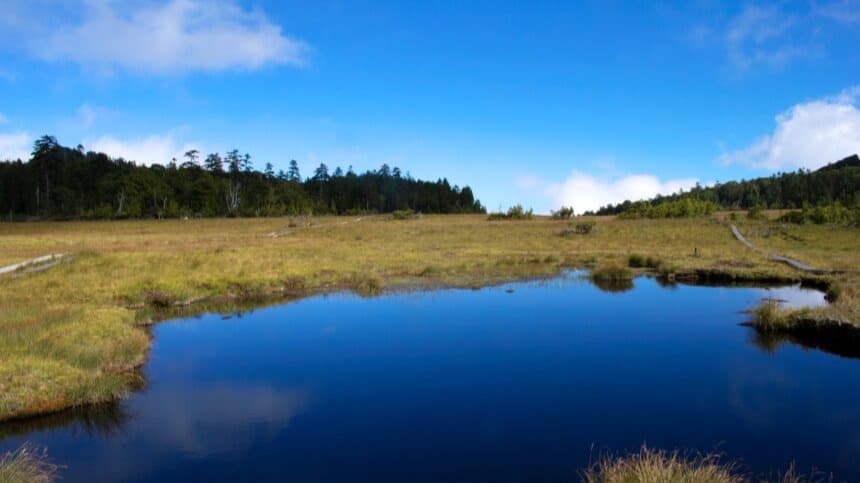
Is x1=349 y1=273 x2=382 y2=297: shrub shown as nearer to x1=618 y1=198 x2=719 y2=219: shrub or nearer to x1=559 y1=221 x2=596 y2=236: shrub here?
x1=559 y1=221 x2=596 y2=236: shrub

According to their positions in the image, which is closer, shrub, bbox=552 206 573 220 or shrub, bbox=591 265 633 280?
shrub, bbox=591 265 633 280

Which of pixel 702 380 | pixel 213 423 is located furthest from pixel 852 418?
pixel 213 423

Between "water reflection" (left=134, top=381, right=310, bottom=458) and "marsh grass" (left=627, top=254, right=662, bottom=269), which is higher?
"marsh grass" (left=627, top=254, right=662, bottom=269)

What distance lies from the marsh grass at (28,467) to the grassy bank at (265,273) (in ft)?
9.40

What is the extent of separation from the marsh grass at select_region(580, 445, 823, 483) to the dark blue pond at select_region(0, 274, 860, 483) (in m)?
0.55

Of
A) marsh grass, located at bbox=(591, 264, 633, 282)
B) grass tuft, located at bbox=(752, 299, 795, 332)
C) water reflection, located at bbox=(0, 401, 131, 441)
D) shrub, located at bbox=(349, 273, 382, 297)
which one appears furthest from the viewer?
marsh grass, located at bbox=(591, 264, 633, 282)

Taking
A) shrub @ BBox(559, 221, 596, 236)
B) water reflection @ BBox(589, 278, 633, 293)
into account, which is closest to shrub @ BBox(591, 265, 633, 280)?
water reflection @ BBox(589, 278, 633, 293)

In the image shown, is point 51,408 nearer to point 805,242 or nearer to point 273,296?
point 273,296

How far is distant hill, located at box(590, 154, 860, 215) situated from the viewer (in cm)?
13850

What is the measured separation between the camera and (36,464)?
34.9 ft

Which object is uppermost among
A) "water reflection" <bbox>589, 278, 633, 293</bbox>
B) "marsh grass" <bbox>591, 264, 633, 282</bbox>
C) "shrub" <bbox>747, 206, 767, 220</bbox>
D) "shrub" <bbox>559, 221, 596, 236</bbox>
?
"shrub" <bbox>747, 206, 767, 220</bbox>

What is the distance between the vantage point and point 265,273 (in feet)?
114

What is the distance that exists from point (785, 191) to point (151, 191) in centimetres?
16624

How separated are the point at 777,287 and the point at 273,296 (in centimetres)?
2901
